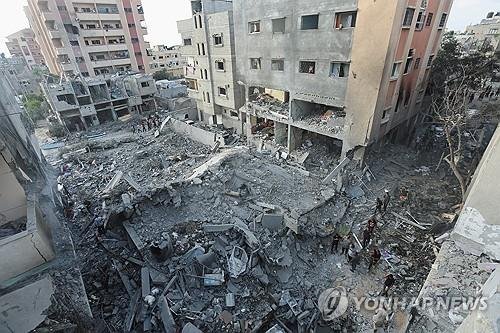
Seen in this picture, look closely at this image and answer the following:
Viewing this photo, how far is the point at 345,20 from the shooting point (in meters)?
13.6

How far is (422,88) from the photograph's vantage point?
17.8m

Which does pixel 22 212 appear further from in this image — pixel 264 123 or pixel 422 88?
pixel 422 88

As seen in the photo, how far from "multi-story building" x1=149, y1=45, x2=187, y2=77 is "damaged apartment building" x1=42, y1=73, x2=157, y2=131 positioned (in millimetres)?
18958

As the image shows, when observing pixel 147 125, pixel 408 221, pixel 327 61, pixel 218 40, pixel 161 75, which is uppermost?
pixel 218 40

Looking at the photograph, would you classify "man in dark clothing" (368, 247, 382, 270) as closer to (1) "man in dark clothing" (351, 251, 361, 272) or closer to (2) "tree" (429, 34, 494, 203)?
(1) "man in dark clothing" (351, 251, 361, 272)

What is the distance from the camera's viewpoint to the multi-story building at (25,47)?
175 feet

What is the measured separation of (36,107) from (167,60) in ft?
90.7

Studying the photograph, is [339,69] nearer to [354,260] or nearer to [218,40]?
[354,260]

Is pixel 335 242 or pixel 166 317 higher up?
pixel 166 317

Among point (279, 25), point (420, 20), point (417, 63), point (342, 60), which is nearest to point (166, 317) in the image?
point (342, 60)

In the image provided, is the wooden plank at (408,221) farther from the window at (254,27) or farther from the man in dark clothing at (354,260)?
the window at (254,27)

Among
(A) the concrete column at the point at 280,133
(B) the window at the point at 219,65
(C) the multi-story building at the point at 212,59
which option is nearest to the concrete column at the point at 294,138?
(A) the concrete column at the point at 280,133

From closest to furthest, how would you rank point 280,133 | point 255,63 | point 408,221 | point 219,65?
point 408,221 → point 255,63 → point 280,133 → point 219,65

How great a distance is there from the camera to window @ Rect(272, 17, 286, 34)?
53.7 feet
